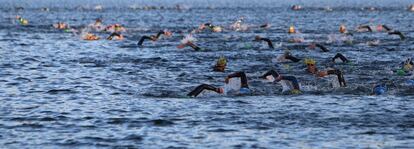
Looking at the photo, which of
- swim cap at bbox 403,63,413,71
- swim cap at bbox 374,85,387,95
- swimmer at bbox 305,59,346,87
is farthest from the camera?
swim cap at bbox 403,63,413,71

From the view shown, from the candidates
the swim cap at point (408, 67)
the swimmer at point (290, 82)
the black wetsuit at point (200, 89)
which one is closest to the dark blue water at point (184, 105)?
the black wetsuit at point (200, 89)

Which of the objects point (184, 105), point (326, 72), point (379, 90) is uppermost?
point (326, 72)

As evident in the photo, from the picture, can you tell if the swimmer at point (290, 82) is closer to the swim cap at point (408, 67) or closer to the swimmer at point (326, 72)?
the swimmer at point (326, 72)

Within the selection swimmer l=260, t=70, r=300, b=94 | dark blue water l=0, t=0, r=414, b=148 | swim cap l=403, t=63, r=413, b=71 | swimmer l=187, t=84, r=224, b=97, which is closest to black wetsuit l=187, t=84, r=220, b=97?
swimmer l=187, t=84, r=224, b=97

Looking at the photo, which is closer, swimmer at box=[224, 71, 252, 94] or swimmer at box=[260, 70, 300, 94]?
swimmer at box=[260, 70, 300, 94]

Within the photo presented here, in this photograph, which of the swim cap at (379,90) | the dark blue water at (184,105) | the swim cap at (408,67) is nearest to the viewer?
the dark blue water at (184,105)

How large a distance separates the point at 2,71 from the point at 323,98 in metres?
13.7

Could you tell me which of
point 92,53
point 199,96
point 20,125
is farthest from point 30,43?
point 20,125

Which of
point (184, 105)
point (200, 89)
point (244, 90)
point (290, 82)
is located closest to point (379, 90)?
point (290, 82)

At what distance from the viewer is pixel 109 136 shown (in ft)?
69.5

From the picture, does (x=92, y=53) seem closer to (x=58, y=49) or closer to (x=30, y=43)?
(x=58, y=49)

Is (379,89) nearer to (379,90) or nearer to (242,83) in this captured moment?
(379,90)

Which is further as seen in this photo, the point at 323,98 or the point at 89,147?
the point at 323,98

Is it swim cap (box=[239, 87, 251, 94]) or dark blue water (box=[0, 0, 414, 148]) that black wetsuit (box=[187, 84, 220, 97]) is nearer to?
dark blue water (box=[0, 0, 414, 148])
